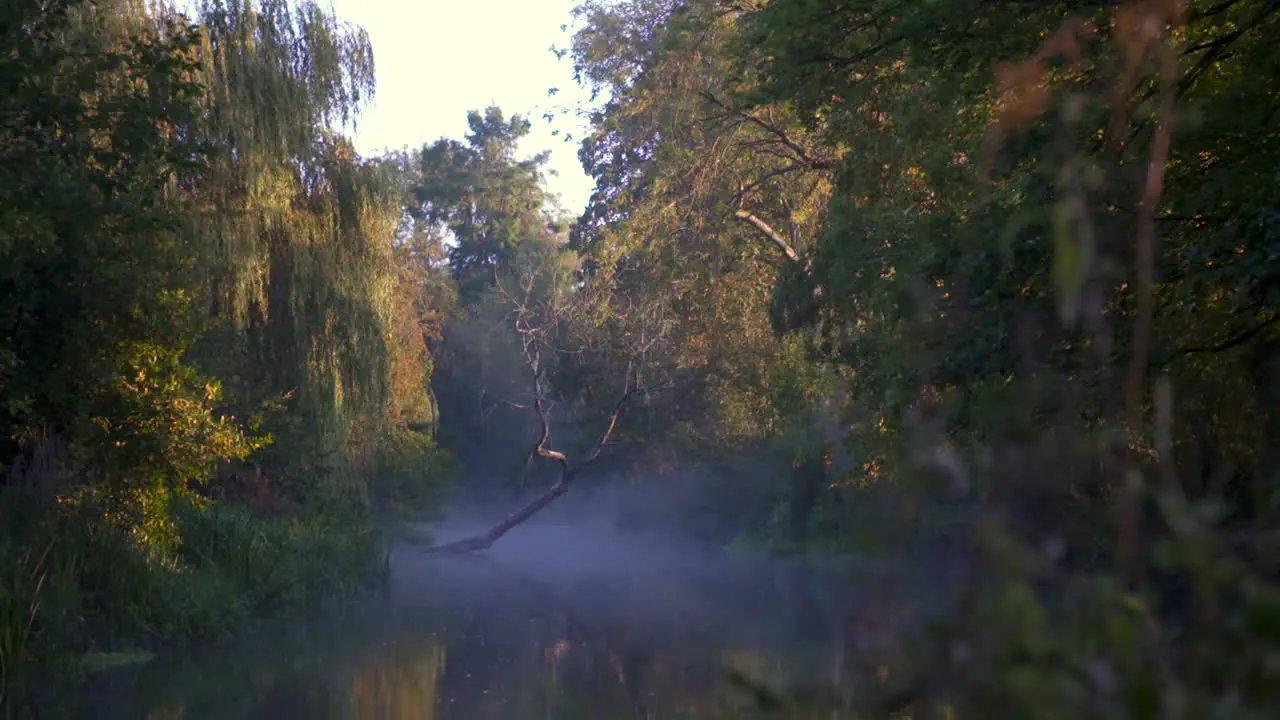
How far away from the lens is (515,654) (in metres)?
14.9

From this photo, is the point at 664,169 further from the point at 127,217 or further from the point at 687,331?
the point at 127,217

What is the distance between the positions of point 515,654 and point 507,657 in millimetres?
274

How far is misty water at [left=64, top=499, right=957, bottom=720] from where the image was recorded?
11.0 m

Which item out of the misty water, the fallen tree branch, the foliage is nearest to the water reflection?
the misty water

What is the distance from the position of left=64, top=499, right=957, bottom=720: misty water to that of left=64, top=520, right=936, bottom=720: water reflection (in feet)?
0.08

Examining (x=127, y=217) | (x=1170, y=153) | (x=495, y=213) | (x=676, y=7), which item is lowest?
(x=1170, y=153)

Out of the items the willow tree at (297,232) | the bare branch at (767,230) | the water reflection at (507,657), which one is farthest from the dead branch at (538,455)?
the willow tree at (297,232)

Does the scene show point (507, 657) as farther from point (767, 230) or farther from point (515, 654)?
point (767, 230)

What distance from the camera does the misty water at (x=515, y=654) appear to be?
1098 cm

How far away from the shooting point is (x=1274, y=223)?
22.9ft

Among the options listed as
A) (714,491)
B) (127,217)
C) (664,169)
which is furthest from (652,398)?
(127,217)

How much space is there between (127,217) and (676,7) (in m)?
12.3

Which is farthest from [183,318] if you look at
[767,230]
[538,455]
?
[538,455]

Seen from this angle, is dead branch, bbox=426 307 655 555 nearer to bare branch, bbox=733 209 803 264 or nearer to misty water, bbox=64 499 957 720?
misty water, bbox=64 499 957 720
